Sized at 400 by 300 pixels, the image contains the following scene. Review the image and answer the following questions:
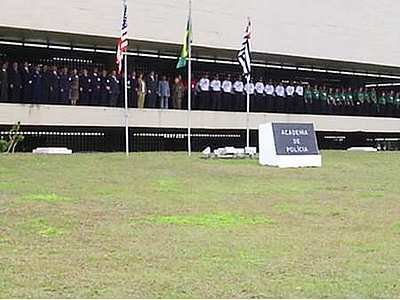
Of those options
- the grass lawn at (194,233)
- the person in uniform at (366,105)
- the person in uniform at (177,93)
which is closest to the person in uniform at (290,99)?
the person in uniform at (366,105)

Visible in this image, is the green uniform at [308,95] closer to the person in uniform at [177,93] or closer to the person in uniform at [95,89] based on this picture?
the person in uniform at [177,93]

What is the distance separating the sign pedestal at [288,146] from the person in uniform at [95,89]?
28.5 feet

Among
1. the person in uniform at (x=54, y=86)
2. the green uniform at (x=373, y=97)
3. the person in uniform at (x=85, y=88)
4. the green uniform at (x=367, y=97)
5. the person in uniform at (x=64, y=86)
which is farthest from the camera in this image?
the green uniform at (x=373, y=97)

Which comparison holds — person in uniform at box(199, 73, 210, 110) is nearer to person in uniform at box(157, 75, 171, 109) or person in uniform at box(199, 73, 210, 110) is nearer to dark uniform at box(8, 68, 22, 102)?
person in uniform at box(157, 75, 171, 109)

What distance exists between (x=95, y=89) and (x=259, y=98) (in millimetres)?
7694

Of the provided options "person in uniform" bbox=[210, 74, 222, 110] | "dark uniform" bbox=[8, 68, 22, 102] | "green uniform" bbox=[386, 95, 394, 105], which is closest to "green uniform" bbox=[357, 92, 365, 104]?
"green uniform" bbox=[386, 95, 394, 105]

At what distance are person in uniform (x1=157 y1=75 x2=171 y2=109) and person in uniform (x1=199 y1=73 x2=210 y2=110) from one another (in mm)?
1420

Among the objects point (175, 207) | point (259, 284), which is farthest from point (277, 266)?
point (175, 207)

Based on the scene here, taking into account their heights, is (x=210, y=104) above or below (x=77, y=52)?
below

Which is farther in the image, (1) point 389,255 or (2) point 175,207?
(2) point 175,207

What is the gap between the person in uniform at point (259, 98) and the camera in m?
32.8

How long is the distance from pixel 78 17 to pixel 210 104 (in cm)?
602

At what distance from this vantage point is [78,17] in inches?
1138

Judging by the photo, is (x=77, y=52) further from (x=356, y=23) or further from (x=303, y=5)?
(x=356, y=23)
